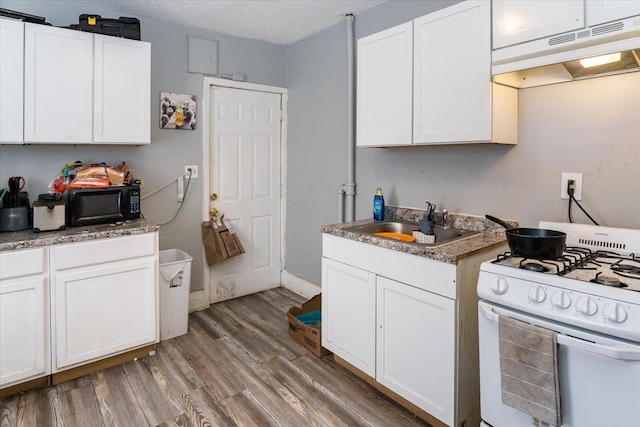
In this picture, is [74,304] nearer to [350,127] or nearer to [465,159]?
[350,127]

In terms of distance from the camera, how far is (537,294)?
1373 mm

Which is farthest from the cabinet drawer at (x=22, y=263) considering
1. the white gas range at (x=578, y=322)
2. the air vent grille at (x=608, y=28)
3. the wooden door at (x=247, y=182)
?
the air vent grille at (x=608, y=28)

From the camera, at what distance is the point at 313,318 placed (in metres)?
3.04

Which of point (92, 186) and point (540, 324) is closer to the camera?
point (540, 324)

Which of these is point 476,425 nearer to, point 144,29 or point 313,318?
point 313,318

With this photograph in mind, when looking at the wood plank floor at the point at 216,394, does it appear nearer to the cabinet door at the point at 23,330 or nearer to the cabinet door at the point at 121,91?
the cabinet door at the point at 23,330

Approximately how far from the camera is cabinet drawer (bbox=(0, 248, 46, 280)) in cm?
205

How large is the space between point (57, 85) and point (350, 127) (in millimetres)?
2003

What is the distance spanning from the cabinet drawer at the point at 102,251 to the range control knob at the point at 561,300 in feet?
7.43

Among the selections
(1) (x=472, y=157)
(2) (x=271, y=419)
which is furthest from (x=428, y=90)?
(2) (x=271, y=419)

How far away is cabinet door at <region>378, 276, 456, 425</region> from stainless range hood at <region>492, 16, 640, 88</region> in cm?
111

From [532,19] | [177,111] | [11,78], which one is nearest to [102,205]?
[11,78]

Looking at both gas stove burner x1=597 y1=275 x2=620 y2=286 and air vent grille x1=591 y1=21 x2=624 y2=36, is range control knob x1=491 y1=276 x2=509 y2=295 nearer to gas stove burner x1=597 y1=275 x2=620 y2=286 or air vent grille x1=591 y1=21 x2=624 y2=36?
gas stove burner x1=597 y1=275 x2=620 y2=286

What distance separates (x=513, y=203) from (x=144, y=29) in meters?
2.97
